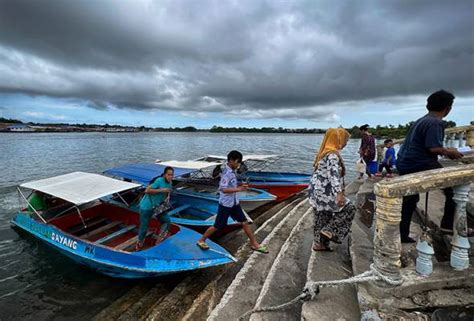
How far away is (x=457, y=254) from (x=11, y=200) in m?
16.7

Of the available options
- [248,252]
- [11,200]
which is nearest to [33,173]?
[11,200]

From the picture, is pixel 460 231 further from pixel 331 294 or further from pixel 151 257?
pixel 151 257

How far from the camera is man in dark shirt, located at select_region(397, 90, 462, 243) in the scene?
2855 millimetres

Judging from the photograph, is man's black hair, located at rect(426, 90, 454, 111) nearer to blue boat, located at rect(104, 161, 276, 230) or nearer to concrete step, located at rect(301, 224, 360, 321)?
concrete step, located at rect(301, 224, 360, 321)

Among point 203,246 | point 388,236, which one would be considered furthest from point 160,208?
point 388,236

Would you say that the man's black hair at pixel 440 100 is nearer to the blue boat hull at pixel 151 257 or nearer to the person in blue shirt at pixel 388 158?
the blue boat hull at pixel 151 257

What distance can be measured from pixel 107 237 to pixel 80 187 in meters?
1.40

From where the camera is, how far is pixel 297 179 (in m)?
12.9

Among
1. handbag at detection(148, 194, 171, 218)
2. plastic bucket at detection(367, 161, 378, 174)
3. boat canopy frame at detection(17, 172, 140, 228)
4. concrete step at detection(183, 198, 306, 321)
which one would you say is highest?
plastic bucket at detection(367, 161, 378, 174)

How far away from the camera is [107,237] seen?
20.9ft

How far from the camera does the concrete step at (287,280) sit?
2.91 m

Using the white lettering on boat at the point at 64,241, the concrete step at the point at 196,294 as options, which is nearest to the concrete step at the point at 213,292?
the concrete step at the point at 196,294

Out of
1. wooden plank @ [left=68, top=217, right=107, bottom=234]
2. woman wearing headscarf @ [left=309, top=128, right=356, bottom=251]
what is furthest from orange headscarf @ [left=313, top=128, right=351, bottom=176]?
wooden plank @ [left=68, top=217, right=107, bottom=234]

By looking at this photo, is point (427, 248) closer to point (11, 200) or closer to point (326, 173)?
point (326, 173)
